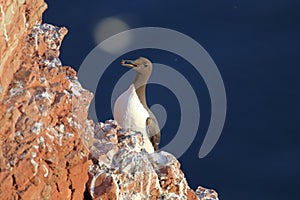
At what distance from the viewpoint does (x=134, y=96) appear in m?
13.3

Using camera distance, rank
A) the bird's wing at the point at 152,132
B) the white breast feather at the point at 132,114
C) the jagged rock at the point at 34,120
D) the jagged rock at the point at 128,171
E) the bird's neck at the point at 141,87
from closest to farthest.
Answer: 1. the jagged rock at the point at 34,120
2. the jagged rock at the point at 128,171
3. the white breast feather at the point at 132,114
4. the bird's wing at the point at 152,132
5. the bird's neck at the point at 141,87

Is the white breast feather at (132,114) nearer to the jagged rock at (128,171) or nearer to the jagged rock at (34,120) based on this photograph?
the jagged rock at (128,171)

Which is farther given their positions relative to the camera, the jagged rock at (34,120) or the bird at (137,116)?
the bird at (137,116)

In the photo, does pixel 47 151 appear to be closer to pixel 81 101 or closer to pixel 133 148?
pixel 81 101

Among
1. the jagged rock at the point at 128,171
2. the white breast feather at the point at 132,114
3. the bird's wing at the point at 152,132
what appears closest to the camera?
the jagged rock at the point at 128,171

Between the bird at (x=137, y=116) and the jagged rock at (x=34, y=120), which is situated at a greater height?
the bird at (x=137, y=116)

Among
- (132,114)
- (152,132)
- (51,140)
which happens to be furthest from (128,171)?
(152,132)

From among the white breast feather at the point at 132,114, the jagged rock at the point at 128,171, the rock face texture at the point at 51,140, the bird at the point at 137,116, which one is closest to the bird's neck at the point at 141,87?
the bird at the point at 137,116

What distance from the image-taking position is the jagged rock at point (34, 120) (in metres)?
6.84

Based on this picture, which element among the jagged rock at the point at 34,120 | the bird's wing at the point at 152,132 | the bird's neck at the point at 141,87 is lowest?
the jagged rock at the point at 34,120

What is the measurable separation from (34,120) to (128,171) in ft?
4.05

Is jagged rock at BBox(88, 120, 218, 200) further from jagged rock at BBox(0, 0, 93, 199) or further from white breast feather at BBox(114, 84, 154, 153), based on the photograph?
white breast feather at BBox(114, 84, 154, 153)

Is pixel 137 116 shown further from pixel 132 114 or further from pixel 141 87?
pixel 141 87

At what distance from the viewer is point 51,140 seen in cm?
711
